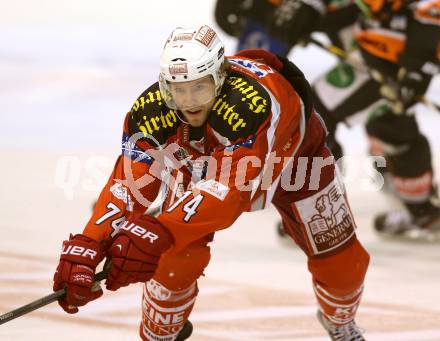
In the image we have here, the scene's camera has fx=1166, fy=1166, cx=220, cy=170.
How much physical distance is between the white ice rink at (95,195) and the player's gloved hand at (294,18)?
0.95 metres

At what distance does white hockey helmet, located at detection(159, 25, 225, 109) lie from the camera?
3002 millimetres

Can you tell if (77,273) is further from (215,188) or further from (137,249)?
(215,188)

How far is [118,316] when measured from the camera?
403 cm

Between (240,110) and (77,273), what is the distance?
0.59m

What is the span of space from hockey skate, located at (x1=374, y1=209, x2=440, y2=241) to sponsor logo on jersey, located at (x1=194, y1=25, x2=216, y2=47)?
9.23ft

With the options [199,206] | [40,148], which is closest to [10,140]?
[40,148]

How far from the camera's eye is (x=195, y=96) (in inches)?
119

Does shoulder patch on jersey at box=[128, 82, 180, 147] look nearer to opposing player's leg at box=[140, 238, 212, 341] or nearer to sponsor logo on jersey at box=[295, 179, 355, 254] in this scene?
opposing player's leg at box=[140, 238, 212, 341]

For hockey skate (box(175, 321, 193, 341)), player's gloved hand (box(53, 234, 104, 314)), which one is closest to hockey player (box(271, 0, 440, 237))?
hockey skate (box(175, 321, 193, 341))

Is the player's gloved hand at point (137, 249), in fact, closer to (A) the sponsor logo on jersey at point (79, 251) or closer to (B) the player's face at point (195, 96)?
(A) the sponsor logo on jersey at point (79, 251)

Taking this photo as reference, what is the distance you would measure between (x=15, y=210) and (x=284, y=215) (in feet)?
8.15

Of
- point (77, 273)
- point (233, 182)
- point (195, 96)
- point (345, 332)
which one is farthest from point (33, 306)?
point (345, 332)

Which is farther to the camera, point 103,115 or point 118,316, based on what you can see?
point 103,115

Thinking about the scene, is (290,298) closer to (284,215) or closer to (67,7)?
(284,215)
